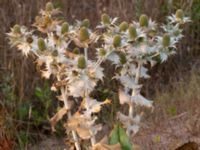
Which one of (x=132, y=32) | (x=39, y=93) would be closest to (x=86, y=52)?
(x=132, y=32)

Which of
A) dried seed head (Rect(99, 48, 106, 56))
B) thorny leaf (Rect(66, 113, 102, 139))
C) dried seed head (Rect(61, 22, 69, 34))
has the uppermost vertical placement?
dried seed head (Rect(61, 22, 69, 34))

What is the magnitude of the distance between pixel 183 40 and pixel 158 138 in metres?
1.41

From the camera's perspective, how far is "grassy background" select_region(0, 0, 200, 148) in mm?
3553

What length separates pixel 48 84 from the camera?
12.3 feet

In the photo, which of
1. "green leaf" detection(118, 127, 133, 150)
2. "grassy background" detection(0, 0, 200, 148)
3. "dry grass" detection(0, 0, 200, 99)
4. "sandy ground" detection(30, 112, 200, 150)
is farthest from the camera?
"dry grass" detection(0, 0, 200, 99)

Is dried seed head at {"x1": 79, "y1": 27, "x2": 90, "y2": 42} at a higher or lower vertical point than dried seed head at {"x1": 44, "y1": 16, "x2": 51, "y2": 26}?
lower

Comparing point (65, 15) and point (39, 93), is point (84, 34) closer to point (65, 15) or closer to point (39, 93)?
point (39, 93)

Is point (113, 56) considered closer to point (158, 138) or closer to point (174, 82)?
point (158, 138)

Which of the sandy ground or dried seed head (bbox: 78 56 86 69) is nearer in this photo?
dried seed head (bbox: 78 56 86 69)

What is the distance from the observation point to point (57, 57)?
211 centimetres

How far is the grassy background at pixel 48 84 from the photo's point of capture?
3.55 meters

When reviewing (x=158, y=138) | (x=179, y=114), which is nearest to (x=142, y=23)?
(x=158, y=138)

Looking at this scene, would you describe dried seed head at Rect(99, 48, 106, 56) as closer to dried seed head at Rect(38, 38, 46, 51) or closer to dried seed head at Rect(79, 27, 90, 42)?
dried seed head at Rect(79, 27, 90, 42)

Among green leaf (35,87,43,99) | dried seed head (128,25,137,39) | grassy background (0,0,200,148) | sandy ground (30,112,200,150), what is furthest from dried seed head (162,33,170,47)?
green leaf (35,87,43,99)
